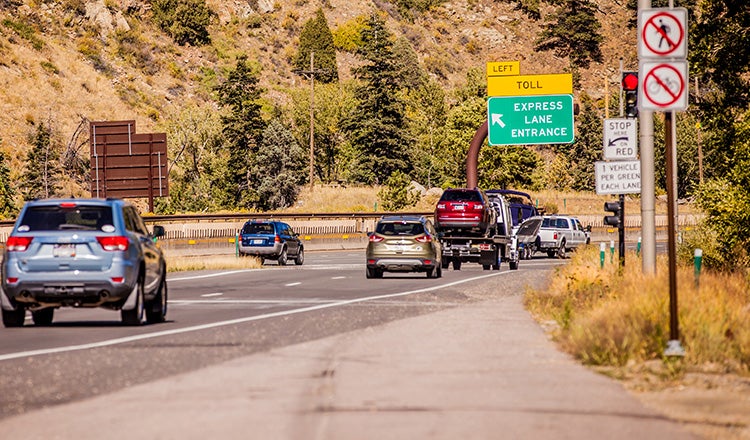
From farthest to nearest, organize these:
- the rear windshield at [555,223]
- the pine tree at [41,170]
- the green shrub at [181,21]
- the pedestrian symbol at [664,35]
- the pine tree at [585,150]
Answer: the green shrub at [181,21] → the pine tree at [585,150] → the pine tree at [41,170] → the rear windshield at [555,223] → the pedestrian symbol at [664,35]

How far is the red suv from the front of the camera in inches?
1587

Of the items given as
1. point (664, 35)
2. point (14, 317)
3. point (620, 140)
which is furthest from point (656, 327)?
point (620, 140)

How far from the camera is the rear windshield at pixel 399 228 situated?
114 feet

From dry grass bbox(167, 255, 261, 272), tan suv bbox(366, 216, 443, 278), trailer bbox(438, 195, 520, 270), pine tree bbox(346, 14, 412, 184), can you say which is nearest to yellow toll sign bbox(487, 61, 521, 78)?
trailer bbox(438, 195, 520, 270)

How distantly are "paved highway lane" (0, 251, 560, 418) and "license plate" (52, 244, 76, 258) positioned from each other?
1.11m

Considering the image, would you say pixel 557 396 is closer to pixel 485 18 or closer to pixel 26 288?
pixel 26 288

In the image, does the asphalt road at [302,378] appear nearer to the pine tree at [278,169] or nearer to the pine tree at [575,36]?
the pine tree at [278,169]

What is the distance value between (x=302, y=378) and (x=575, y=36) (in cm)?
15762

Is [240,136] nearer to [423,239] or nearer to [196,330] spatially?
[423,239]

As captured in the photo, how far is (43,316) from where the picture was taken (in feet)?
65.4

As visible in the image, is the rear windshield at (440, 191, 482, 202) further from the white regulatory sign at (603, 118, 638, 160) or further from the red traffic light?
the red traffic light

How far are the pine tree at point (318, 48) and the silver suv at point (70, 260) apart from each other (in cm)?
11621

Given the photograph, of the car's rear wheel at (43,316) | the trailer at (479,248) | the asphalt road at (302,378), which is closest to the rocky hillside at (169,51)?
the trailer at (479,248)

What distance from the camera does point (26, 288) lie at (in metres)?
18.3
